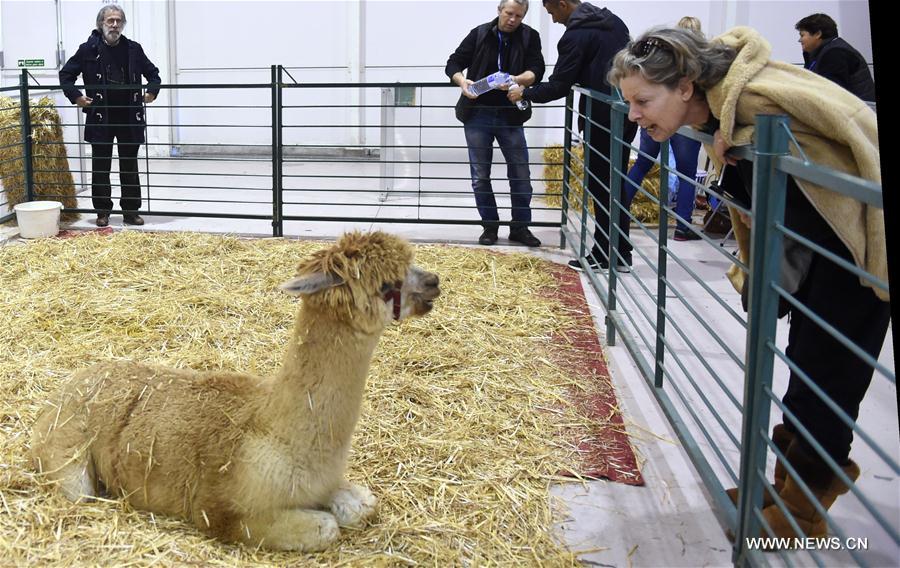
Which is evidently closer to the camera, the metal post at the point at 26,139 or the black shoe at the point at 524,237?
the black shoe at the point at 524,237

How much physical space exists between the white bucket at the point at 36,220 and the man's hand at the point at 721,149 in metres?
5.81

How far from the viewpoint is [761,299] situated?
204 centimetres

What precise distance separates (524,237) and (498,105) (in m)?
1.08

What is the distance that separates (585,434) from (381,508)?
101 cm

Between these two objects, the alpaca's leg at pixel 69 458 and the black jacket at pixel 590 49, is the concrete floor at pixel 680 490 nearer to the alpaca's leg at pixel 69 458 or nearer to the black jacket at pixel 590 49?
the black jacket at pixel 590 49

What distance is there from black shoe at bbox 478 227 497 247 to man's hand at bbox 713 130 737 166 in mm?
4330

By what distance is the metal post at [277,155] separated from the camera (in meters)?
6.48

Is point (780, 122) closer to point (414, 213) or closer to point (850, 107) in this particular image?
point (850, 107)

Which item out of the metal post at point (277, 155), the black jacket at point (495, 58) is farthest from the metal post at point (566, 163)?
the metal post at point (277, 155)

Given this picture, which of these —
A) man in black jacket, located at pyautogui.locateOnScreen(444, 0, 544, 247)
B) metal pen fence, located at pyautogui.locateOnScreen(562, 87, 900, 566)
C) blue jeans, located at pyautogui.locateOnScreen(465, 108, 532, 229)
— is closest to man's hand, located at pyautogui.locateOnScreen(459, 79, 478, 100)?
man in black jacket, located at pyautogui.locateOnScreen(444, 0, 544, 247)

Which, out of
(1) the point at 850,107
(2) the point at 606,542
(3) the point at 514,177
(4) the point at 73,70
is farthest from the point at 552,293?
(4) the point at 73,70

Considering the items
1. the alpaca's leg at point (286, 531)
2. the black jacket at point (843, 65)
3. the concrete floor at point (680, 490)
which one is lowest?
the concrete floor at point (680, 490)

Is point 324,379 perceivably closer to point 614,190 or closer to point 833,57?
point 614,190

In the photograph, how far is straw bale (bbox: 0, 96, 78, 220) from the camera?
714 centimetres
